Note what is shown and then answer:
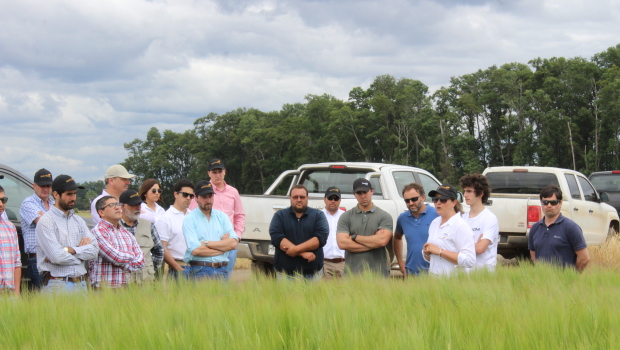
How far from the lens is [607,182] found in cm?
2295

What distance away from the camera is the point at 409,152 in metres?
91.2

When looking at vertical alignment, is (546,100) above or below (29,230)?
above

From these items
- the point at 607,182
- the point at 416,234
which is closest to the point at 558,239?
the point at 416,234

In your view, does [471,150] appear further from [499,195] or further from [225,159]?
[499,195]

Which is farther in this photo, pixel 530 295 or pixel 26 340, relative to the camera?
pixel 530 295

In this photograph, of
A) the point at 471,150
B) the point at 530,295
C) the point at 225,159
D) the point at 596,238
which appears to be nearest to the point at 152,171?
A: the point at 225,159

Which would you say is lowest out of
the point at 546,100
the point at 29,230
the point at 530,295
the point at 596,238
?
the point at 596,238

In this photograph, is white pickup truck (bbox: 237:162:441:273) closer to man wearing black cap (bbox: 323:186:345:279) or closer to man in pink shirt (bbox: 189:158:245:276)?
man in pink shirt (bbox: 189:158:245:276)

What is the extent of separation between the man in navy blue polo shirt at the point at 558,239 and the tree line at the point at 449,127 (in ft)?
207

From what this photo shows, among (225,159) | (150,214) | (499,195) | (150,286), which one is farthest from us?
(225,159)

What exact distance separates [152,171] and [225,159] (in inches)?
1011

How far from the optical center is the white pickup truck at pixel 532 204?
42.2 feet

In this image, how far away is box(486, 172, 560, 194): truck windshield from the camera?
1455cm

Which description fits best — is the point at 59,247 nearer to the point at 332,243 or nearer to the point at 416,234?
the point at 332,243
